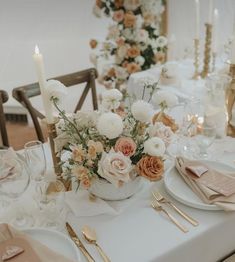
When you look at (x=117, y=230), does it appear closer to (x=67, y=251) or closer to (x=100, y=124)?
(x=67, y=251)

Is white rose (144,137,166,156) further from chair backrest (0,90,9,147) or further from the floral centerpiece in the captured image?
chair backrest (0,90,9,147)

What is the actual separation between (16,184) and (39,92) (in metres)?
0.81

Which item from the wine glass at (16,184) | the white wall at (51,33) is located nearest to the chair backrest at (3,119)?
the wine glass at (16,184)

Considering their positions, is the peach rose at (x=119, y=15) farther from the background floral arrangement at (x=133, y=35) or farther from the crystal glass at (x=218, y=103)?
the crystal glass at (x=218, y=103)

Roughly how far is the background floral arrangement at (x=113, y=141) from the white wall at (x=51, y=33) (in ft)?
7.12

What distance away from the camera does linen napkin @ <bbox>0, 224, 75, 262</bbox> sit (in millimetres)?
791

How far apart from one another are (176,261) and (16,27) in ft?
9.37

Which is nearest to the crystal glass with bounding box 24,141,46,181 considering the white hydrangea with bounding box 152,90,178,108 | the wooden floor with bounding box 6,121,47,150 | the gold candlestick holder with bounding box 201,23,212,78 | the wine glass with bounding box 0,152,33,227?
the wine glass with bounding box 0,152,33,227

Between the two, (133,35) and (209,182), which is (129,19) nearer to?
(133,35)

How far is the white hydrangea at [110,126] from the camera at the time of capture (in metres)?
0.89

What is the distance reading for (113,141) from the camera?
954 mm

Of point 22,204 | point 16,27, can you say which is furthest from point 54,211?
point 16,27

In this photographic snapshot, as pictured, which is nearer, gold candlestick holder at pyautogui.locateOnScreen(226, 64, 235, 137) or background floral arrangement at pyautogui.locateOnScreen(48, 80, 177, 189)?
background floral arrangement at pyautogui.locateOnScreen(48, 80, 177, 189)

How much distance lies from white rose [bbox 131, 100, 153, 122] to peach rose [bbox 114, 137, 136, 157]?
9 centimetres
